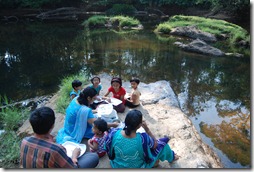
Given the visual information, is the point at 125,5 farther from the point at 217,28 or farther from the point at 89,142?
the point at 89,142

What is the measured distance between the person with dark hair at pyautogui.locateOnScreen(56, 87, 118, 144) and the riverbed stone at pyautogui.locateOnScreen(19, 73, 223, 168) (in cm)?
22

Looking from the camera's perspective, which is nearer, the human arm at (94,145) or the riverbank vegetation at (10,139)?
the human arm at (94,145)

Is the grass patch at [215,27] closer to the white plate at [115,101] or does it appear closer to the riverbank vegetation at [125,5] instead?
the riverbank vegetation at [125,5]

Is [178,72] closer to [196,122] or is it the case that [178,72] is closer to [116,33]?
[196,122]

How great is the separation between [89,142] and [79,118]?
1.27 feet

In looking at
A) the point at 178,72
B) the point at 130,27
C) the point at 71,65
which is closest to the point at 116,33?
the point at 130,27

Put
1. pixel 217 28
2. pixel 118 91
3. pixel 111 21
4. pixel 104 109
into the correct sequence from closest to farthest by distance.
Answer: pixel 104 109 < pixel 118 91 < pixel 217 28 < pixel 111 21

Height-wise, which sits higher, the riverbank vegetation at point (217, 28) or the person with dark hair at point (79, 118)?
the person with dark hair at point (79, 118)

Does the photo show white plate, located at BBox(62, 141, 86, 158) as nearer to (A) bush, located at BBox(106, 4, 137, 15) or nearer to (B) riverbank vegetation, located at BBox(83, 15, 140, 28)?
(B) riverbank vegetation, located at BBox(83, 15, 140, 28)

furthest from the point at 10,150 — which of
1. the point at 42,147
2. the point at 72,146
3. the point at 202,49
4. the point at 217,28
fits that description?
the point at 217,28

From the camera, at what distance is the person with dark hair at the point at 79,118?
3.78m

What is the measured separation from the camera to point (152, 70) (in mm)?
9750

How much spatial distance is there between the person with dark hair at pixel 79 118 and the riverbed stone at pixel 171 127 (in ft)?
0.71

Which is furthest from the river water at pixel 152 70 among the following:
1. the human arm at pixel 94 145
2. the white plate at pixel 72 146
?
the white plate at pixel 72 146
